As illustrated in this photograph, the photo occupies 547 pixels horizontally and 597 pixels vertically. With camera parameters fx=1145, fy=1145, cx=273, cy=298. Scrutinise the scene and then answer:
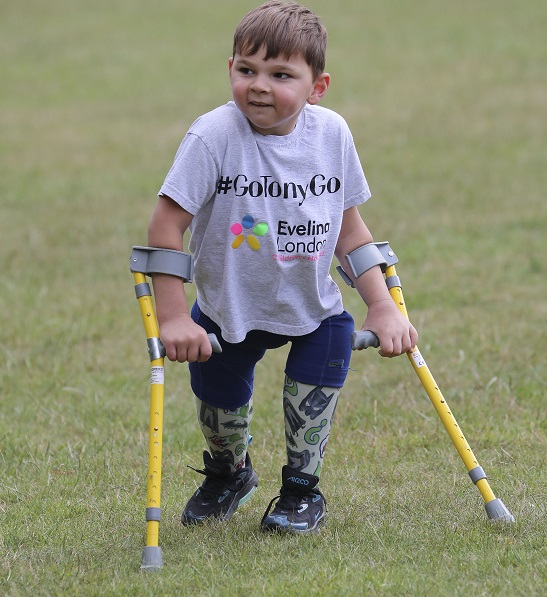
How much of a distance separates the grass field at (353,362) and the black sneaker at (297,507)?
7 centimetres

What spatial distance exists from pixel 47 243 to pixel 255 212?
21.5 ft

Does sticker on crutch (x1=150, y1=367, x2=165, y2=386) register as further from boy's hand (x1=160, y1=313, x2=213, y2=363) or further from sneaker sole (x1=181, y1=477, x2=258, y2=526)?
sneaker sole (x1=181, y1=477, x2=258, y2=526)

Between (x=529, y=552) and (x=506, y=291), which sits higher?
(x=529, y=552)

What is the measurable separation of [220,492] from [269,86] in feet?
5.32

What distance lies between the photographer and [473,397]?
19.8 ft

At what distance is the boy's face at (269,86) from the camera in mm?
3857

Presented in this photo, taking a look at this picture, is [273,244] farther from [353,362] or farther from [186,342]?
[353,362]

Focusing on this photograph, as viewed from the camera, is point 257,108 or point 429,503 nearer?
point 257,108

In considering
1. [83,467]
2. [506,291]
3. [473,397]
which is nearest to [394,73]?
[506,291]

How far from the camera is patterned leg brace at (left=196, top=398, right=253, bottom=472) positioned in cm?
438

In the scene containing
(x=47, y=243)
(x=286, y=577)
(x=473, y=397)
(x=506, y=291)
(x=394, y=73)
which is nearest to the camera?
(x=286, y=577)

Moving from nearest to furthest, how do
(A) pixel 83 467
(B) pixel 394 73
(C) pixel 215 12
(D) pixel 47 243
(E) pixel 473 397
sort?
1. (A) pixel 83 467
2. (E) pixel 473 397
3. (D) pixel 47 243
4. (B) pixel 394 73
5. (C) pixel 215 12

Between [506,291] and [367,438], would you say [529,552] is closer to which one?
[367,438]

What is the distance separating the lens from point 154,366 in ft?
12.4
